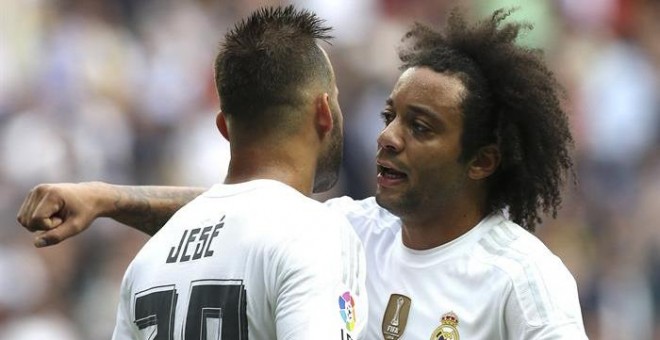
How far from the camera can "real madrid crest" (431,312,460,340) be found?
14.4ft

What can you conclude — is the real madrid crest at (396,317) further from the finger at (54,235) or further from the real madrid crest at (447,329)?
the finger at (54,235)

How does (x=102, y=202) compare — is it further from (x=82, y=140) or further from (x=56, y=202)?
(x=82, y=140)

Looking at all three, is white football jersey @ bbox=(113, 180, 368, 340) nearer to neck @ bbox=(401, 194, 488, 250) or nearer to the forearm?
the forearm

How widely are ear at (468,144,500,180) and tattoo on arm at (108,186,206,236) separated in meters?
1.07

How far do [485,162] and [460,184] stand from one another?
0.12 metres

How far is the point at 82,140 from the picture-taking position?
971 cm

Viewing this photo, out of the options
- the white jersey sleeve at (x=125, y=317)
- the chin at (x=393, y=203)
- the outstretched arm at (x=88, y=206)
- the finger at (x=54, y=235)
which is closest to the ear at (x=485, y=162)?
the chin at (x=393, y=203)

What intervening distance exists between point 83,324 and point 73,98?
1902 mm

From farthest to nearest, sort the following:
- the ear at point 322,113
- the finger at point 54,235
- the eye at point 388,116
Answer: the eye at point 388,116 → the ear at point 322,113 → the finger at point 54,235

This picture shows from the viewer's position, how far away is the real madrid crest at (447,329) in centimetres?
439

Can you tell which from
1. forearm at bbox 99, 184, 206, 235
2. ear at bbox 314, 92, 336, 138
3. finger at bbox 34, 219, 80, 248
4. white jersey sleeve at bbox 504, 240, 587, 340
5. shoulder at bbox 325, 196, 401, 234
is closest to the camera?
finger at bbox 34, 219, 80, 248

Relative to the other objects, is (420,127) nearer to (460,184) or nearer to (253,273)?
(460,184)

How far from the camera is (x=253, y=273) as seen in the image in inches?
146

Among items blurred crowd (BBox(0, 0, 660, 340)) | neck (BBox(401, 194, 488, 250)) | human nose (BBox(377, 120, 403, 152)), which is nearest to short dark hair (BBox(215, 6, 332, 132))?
human nose (BBox(377, 120, 403, 152))
